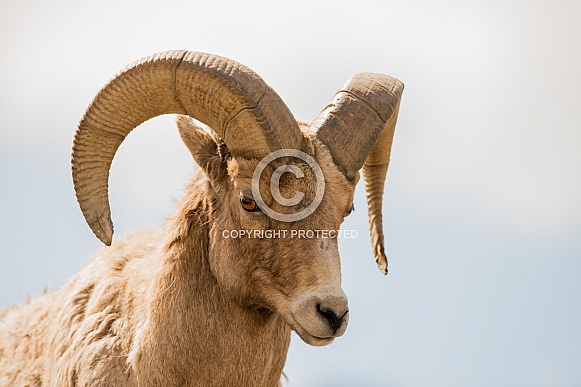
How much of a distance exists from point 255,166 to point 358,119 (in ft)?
3.88

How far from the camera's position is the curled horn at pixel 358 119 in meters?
7.70

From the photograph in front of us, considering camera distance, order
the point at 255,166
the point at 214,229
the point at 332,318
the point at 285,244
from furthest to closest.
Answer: the point at 214,229 → the point at 255,166 → the point at 285,244 → the point at 332,318

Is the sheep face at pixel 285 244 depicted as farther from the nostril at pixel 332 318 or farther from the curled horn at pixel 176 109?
the curled horn at pixel 176 109

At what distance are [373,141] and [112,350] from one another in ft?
9.72

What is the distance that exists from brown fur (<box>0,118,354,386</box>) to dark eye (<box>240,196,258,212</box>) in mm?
56

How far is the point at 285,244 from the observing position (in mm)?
7062

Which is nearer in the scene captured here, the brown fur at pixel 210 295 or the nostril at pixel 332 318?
the nostril at pixel 332 318

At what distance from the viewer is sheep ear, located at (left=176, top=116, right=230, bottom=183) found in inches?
305

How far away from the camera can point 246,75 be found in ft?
24.5

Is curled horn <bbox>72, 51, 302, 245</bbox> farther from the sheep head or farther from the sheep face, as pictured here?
the sheep face

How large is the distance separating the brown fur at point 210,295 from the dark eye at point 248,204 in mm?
56
